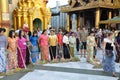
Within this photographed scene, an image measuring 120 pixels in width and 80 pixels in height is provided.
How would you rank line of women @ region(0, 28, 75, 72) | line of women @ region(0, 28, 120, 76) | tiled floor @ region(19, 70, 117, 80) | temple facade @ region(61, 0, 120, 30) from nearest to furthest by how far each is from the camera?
tiled floor @ region(19, 70, 117, 80), line of women @ region(0, 28, 120, 76), line of women @ region(0, 28, 75, 72), temple facade @ region(61, 0, 120, 30)

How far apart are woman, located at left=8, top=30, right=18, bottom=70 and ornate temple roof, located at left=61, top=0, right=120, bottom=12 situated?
647 inches

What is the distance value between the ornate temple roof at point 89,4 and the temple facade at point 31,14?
17.7 ft

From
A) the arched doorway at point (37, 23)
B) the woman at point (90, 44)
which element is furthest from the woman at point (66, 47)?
the arched doorway at point (37, 23)

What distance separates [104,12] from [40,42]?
690 inches

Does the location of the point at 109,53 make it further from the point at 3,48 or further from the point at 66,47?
the point at 66,47

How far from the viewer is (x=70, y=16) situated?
28.9 meters

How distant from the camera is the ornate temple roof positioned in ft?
78.8

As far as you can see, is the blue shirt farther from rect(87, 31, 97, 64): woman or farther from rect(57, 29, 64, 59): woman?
rect(87, 31, 97, 64): woman

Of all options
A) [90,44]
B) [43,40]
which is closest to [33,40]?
[43,40]

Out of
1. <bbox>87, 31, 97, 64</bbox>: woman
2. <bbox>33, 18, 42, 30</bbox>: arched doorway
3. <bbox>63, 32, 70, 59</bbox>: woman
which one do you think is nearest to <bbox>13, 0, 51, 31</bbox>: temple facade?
<bbox>33, 18, 42, 30</bbox>: arched doorway

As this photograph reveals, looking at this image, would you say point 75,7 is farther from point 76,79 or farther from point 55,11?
point 76,79

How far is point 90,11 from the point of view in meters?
27.4

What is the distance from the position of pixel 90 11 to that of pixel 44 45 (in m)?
17.5

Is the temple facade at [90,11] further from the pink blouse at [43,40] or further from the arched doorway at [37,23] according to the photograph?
the pink blouse at [43,40]
